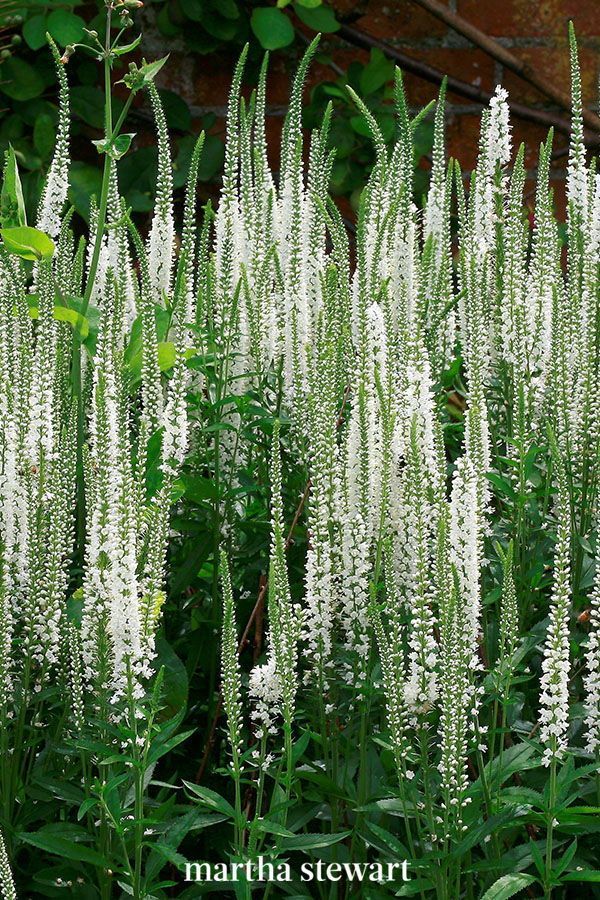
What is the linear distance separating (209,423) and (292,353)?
0.75 ft

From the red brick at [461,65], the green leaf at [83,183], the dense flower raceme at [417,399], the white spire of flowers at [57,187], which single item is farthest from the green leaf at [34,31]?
the white spire of flowers at [57,187]

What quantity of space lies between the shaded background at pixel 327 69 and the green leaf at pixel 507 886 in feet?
14.2

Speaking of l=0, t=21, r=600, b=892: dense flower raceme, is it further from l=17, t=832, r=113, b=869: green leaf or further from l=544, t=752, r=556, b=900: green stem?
l=17, t=832, r=113, b=869: green leaf

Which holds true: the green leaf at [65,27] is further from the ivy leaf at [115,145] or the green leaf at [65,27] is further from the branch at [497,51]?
the ivy leaf at [115,145]

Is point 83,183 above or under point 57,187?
above

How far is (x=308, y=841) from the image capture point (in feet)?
6.31

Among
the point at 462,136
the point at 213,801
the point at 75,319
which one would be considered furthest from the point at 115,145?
the point at 462,136

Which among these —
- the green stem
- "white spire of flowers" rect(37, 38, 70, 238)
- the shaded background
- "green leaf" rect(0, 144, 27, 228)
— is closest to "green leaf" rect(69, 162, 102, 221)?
the shaded background

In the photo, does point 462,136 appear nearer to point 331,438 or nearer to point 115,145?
point 115,145

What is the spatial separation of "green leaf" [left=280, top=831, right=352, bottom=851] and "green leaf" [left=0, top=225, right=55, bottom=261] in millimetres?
1186

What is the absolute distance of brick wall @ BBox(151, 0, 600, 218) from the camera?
5918 mm

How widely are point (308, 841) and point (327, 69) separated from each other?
4926mm

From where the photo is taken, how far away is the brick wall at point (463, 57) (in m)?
5.92

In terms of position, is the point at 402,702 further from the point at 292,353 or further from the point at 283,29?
the point at 283,29
